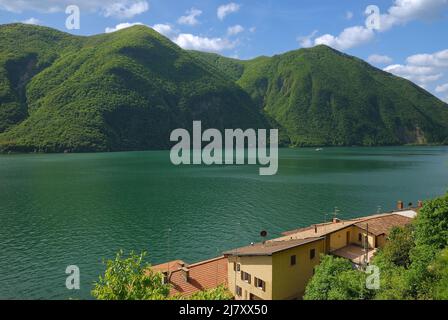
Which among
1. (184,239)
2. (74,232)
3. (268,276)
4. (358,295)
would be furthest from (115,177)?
(358,295)

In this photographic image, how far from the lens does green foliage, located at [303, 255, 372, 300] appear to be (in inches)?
1016

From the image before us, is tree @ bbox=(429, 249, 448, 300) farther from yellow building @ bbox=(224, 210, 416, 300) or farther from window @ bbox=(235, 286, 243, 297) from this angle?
window @ bbox=(235, 286, 243, 297)

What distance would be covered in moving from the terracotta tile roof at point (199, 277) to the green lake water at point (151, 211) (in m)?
10.6

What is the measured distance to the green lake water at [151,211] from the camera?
2141 inches

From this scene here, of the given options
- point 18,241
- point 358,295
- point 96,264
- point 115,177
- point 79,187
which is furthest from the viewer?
point 115,177

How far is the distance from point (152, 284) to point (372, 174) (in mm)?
145362

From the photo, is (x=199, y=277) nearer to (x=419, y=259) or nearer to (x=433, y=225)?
(x=419, y=259)

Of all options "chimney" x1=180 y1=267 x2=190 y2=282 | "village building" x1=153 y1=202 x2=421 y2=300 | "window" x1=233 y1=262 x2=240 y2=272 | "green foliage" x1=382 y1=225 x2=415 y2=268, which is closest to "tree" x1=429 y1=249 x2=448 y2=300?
"green foliage" x1=382 y1=225 x2=415 y2=268

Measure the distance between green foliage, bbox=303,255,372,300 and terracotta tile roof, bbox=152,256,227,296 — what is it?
37.6 feet

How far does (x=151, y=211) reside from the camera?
8744 cm
